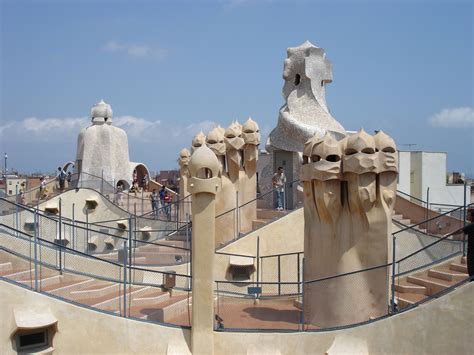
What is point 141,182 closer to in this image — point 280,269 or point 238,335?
point 280,269

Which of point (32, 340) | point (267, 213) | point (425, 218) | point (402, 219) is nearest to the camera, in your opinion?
point (32, 340)

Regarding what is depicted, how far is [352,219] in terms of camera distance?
1005 cm

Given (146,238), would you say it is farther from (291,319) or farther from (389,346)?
(389,346)

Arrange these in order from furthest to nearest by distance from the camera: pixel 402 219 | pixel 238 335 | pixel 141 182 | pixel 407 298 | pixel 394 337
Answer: pixel 141 182, pixel 402 219, pixel 407 298, pixel 238 335, pixel 394 337

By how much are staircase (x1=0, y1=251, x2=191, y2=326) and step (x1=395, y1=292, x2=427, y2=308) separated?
13.6ft

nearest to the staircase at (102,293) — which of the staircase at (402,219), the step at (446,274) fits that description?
the step at (446,274)

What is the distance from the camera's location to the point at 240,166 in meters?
16.3

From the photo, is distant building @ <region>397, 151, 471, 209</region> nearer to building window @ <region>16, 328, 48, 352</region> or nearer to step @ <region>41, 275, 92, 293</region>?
step @ <region>41, 275, 92, 293</region>

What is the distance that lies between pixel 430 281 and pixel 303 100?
1003 centimetres

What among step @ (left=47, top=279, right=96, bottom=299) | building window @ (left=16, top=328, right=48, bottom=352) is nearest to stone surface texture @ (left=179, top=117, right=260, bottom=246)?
step @ (left=47, top=279, right=96, bottom=299)

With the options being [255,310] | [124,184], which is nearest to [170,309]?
[255,310]

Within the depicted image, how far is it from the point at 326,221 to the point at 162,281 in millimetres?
4070

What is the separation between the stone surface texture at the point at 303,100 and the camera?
18766mm

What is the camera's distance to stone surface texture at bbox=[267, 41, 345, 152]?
739 inches
